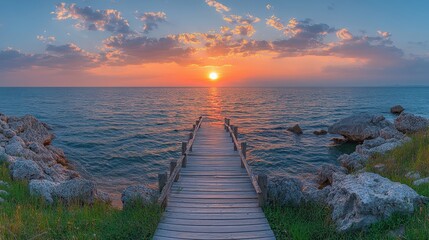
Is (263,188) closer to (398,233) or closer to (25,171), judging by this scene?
(398,233)

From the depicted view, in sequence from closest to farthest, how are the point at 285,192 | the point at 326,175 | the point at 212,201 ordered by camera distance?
the point at 285,192
the point at 212,201
the point at 326,175

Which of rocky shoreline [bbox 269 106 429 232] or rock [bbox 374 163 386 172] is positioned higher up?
rocky shoreline [bbox 269 106 429 232]

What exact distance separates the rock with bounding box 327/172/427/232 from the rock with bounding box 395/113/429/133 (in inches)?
770

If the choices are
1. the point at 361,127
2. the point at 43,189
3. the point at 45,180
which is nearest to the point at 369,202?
the point at 43,189

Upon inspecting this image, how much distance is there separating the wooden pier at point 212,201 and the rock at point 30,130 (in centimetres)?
1765

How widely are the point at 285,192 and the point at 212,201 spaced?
223 centimetres

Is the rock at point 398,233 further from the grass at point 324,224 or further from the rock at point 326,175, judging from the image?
the rock at point 326,175

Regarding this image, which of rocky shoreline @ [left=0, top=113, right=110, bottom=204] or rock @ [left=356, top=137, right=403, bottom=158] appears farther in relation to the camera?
rock @ [left=356, top=137, right=403, bottom=158]

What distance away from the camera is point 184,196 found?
961 cm

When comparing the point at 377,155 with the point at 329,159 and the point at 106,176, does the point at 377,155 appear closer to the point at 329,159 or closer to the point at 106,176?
the point at 329,159

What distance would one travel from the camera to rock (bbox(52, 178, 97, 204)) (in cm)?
975

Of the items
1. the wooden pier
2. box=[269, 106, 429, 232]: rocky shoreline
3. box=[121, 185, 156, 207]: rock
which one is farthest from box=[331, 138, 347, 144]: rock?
box=[121, 185, 156, 207]: rock

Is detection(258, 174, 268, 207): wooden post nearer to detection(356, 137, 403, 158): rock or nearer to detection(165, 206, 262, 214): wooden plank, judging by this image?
detection(165, 206, 262, 214): wooden plank

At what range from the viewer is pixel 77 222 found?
7.52 meters
